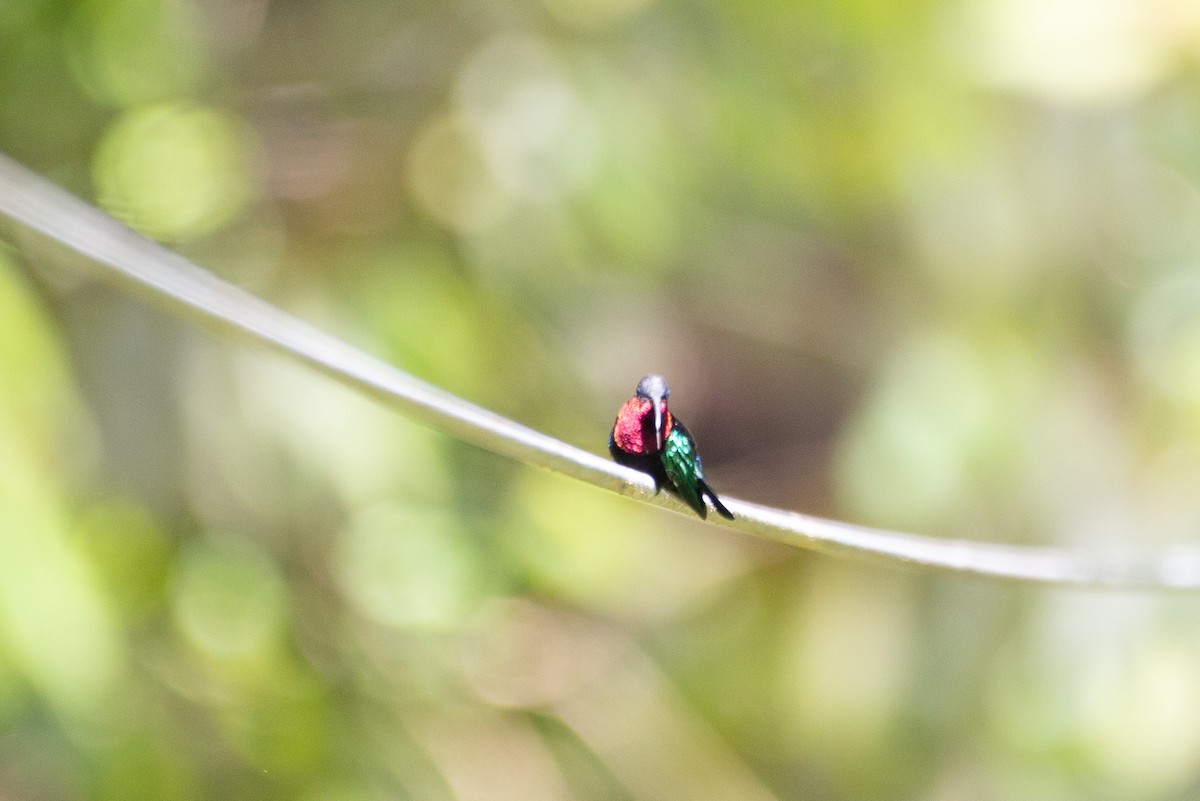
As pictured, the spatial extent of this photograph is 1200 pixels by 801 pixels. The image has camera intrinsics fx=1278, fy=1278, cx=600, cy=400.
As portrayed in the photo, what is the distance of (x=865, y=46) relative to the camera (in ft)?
8.14

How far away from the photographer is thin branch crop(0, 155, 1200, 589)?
1.68 ft

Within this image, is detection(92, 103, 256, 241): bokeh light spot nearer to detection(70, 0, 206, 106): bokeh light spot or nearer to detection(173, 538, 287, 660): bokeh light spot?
detection(70, 0, 206, 106): bokeh light spot

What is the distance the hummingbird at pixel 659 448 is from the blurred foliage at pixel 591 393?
1067mm

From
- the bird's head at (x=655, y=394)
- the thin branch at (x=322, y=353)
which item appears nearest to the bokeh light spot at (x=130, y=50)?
the bird's head at (x=655, y=394)

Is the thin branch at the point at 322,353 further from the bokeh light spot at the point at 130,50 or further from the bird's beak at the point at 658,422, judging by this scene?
the bokeh light spot at the point at 130,50

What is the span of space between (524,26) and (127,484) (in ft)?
3.75

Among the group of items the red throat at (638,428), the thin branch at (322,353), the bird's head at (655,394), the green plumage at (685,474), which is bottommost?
the thin branch at (322,353)

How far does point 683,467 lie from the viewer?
0.93 meters

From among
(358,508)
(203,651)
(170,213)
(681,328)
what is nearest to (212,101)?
(170,213)

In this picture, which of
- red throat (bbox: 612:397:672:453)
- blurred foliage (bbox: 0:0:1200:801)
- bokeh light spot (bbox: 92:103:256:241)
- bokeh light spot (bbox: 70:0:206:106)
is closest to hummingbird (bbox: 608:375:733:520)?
red throat (bbox: 612:397:672:453)

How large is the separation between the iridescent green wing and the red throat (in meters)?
0.01

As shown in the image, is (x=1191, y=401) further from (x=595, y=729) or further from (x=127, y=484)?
(x=127, y=484)

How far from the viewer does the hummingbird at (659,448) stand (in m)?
0.91

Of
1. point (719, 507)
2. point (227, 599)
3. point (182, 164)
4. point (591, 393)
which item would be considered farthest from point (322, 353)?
point (591, 393)
